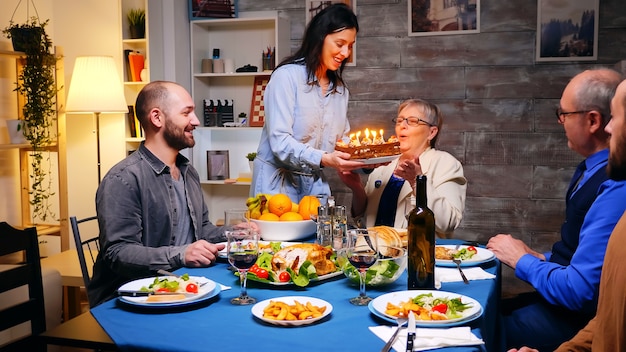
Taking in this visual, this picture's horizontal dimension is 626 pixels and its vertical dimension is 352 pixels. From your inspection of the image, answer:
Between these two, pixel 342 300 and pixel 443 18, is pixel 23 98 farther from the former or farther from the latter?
Result: pixel 342 300

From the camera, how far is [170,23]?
4.98 meters

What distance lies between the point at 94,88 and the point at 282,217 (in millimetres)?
2527

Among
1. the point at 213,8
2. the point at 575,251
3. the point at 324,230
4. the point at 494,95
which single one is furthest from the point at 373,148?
the point at 213,8

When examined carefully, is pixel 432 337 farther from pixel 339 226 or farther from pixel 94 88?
pixel 94 88

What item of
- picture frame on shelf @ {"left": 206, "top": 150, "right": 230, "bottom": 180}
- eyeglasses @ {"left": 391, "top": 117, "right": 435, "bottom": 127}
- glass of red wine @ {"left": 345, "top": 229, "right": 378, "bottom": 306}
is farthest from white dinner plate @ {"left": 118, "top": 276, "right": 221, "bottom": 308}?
picture frame on shelf @ {"left": 206, "top": 150, "right": 230, "bottom": 180}

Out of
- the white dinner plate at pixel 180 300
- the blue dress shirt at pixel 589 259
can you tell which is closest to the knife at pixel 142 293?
the white dinner plate at pixel 180 300

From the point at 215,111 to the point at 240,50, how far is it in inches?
20.7

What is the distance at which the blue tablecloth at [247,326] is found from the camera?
4.78ft

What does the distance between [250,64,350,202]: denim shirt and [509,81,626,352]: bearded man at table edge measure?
5.24 feet

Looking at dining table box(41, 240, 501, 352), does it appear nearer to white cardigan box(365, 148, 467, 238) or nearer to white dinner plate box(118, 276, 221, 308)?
white dinner plate box(118, 276, 221, 308)

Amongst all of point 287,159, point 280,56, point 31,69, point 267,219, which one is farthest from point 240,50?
point 267,219

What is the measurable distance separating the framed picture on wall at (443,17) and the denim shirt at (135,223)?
8.88ft

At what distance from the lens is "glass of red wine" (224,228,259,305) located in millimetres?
1762

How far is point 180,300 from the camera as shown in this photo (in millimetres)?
1716
